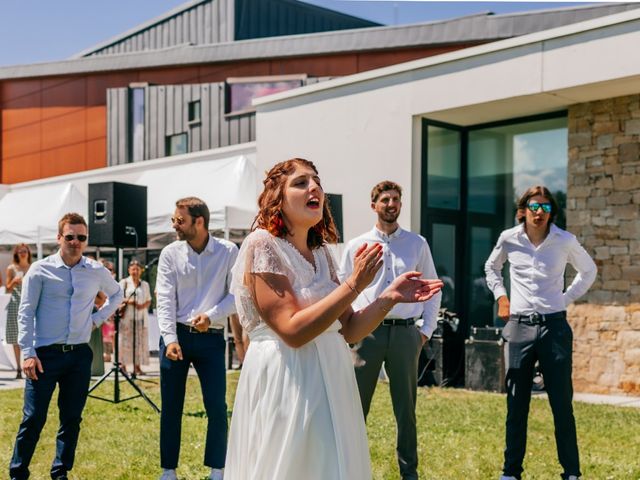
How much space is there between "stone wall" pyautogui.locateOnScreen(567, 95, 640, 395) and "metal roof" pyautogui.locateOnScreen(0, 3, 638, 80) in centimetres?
736

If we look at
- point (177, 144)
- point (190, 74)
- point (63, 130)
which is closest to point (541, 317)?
point (177, 144)

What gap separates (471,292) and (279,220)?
366 inches

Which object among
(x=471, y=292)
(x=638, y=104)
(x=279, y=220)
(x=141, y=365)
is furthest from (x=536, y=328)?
(x=141, y=365)

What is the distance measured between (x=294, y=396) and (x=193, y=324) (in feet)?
8.36

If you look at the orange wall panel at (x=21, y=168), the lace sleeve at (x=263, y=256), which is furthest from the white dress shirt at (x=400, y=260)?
the orange wall panel at (x=21, y=168)

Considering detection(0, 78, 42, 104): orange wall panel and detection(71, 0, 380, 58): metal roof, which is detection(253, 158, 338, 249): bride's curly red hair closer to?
detection(71, 0, 380, 58): metal roof

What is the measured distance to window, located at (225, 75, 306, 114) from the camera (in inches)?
791

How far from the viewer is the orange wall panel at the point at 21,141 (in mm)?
25750

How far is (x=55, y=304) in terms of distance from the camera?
538 cm

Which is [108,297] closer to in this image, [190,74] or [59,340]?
[59,340]

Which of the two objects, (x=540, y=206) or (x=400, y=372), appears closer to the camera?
(x=400, y=372)

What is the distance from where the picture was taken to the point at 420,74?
11453mm

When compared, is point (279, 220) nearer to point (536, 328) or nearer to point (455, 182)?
point (536, 328)

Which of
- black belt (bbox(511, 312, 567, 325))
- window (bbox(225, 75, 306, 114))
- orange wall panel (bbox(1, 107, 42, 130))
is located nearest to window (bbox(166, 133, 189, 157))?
window (bbox(225, 75, 306, 114))
